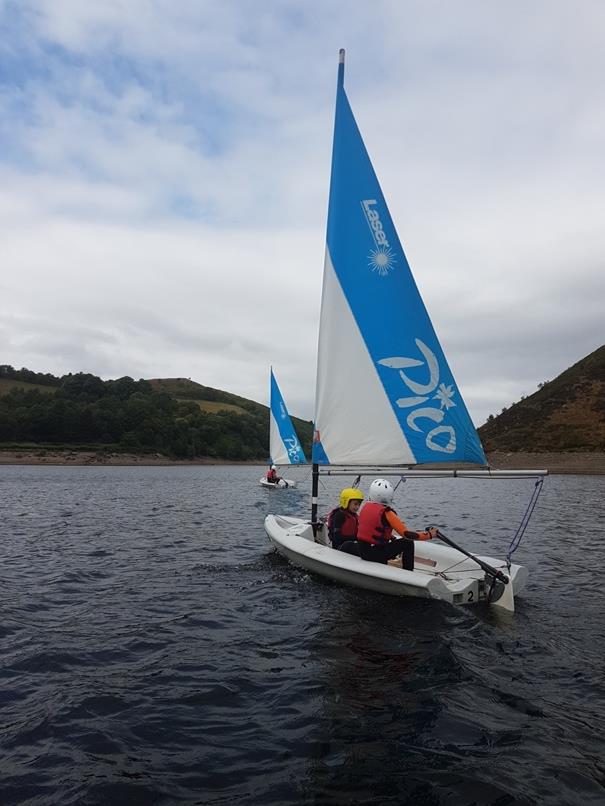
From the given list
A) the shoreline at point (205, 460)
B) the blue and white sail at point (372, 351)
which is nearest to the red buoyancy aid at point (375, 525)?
the blue and white sail at point (372, 351)

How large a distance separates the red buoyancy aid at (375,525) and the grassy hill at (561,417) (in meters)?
67.5

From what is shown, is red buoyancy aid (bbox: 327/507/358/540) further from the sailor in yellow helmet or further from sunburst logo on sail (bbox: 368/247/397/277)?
sunburst logo on sail (bbox: 368/247/397/277)

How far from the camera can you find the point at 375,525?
10398mm

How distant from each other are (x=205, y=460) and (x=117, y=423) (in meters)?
20.2

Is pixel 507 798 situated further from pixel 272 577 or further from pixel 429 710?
pixel 272 577

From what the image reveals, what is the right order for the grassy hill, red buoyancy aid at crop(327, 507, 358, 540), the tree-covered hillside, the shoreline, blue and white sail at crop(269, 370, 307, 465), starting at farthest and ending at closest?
the tree-covered hillside → the grassy hill → the shoreline → blue and white sail at crop(269, 370, 307, 465) → red buoyancy aid at crop(327, 507, 358, 540)

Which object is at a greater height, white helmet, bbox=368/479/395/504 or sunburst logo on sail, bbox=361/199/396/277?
sunburst logo on sail, bbox=361/199/396/277

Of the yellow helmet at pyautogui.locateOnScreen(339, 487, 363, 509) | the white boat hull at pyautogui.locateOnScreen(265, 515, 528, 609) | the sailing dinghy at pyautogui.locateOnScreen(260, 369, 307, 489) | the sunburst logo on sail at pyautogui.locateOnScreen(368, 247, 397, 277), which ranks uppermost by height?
the sunburst logo on sail at pyautogui.locateOnScreen(368, 247, 397, 277)

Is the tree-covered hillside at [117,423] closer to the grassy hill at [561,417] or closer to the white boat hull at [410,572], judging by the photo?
the grassy hill at [561,417]

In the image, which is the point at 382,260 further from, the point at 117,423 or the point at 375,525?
the point at 117,423

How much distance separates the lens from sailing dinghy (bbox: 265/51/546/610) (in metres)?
10.7

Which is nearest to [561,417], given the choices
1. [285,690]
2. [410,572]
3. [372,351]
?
[372,351]

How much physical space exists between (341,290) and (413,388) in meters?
2.51

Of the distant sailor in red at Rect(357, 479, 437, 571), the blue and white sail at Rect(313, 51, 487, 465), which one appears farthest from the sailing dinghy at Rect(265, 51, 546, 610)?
the distant sailor in red at Rect(357, 479, 437, 571)
